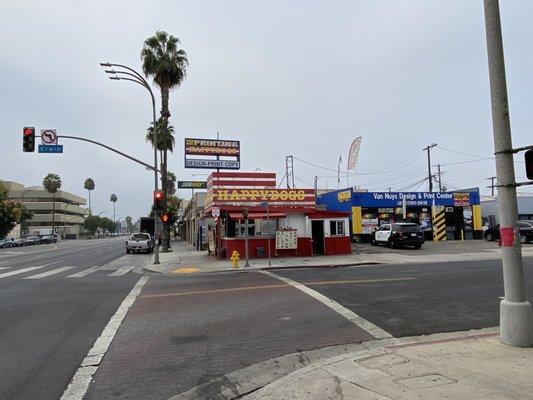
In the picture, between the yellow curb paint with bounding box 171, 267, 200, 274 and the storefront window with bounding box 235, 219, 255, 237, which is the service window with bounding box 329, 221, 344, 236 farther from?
the yellow curb paint with bounding box 171, 267, 200, 274

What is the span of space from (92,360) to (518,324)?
6006 mm

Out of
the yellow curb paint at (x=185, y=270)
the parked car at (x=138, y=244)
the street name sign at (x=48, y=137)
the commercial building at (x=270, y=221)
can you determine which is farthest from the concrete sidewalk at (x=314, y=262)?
the parked car at (x=138, y=244)

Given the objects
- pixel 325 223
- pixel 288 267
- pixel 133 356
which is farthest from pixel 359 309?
pixel 325 223

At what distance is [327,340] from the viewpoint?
7.80 metres

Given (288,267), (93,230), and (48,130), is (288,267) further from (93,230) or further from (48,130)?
(93,230)

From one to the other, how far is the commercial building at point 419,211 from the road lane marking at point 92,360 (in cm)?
2866

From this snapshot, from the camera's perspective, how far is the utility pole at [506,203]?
669cm

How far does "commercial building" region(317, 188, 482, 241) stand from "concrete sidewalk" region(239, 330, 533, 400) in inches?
1224

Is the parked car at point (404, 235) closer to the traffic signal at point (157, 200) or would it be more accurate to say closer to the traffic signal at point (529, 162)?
the traffic signal at point (157, 200)

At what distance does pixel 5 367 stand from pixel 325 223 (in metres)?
23.1

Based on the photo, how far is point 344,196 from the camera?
126 ft

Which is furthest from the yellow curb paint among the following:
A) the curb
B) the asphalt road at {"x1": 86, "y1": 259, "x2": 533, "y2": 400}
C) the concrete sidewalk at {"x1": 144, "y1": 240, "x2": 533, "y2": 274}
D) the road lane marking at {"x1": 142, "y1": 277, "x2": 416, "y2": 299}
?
the curb

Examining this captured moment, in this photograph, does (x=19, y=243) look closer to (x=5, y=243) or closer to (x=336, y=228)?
(x=5, y=243)

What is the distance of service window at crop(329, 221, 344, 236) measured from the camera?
94.0 ft
